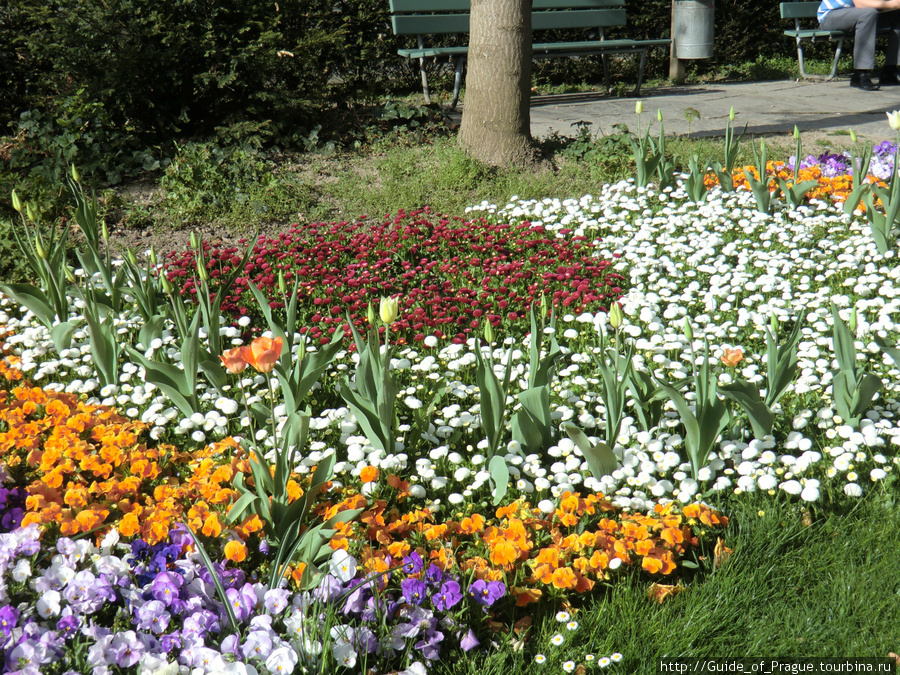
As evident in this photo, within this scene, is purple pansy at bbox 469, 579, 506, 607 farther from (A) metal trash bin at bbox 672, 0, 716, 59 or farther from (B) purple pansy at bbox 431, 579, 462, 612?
(A) metal trash bin at bbox 672, 0, 716, 59

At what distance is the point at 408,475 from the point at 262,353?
985 mm

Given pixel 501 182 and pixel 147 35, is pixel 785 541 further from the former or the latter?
pixel 147 35

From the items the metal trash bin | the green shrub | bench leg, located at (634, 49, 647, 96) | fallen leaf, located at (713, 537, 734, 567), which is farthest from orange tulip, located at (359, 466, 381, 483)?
the metal trash bin

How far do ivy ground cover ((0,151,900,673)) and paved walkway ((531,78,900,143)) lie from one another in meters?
3.46

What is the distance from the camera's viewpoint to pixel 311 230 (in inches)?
173

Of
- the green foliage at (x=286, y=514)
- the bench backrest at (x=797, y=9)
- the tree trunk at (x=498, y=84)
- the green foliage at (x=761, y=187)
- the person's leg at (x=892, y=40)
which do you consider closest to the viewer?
the green foliage at (x=286, y=514)

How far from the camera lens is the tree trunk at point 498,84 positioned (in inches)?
198

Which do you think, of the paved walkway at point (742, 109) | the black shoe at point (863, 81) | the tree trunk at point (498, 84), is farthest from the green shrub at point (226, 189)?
the black shoe at point (863, 81)

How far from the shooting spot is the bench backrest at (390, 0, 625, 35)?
7.43 metres

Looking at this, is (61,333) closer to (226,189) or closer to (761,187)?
(226,189)

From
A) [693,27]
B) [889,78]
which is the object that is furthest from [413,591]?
[889,78]

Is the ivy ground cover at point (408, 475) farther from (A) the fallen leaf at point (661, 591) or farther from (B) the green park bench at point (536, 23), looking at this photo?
(B) the green park bench at point (536, 23)

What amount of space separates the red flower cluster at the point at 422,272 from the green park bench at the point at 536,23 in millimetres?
3467

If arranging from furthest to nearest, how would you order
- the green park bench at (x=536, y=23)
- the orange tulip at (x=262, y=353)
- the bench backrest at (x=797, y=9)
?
the bench backrest at (x=797, y=9), the green park bench at (x=536, y=23), the orange tulip at (x=262, y=353)
